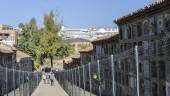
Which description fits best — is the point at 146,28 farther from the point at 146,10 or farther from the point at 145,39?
the point at 146,10

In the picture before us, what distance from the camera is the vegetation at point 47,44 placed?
118875mm

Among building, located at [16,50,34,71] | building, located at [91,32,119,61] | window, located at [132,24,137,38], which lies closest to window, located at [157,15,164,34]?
window, located at [132,24,137,38]

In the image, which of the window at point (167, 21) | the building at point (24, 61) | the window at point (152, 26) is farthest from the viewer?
the building at point (24, 61)

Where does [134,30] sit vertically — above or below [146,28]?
above

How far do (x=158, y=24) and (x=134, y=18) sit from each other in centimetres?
951

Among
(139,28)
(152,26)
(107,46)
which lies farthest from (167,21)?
(107,46)

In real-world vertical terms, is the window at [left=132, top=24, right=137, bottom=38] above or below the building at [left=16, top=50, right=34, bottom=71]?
above

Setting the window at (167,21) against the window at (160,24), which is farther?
the window at (160,24)

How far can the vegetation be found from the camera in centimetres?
11888

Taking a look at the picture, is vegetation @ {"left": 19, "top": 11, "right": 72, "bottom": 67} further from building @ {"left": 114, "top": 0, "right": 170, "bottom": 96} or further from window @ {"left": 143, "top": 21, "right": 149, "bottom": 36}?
window @ {"left": 143, "top": 21, "right": 149, "bottom": 36}

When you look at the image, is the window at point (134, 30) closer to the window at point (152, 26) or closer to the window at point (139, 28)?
the window at point (139, 28)

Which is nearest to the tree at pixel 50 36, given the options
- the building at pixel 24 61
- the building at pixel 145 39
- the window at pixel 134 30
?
the building at pixel 24 61

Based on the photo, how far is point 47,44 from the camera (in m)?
121

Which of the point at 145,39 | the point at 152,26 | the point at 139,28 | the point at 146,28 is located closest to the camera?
the point at 152,26
